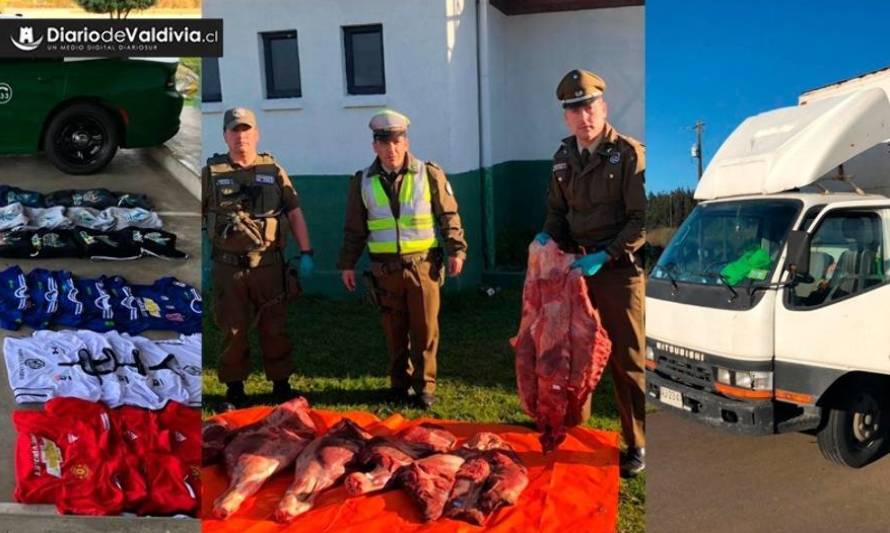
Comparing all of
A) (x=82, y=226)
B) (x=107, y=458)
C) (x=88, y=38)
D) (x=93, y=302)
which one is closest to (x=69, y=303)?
(x=93, y=302)

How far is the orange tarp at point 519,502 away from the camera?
8.18 ft

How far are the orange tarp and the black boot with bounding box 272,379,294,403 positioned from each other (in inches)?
6.8

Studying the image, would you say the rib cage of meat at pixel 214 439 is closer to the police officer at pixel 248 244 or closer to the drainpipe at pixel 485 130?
the police officer at pixel 248 244

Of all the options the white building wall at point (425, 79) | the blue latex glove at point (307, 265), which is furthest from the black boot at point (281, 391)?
the white building wall at point (425, 79)

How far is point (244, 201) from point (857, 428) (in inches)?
81.5

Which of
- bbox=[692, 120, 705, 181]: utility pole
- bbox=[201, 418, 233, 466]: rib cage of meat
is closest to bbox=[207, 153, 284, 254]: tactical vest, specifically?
bbox=[201, 418, 233, 466]: rib cage of meat

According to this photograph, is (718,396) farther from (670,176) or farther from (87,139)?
(87,139)

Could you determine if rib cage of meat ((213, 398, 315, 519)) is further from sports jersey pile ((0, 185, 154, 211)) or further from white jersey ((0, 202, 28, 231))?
white jersey ((0, 202, 28, 231))

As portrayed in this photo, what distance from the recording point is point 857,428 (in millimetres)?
2197

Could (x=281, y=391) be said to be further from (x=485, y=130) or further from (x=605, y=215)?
(x=605, y=215)

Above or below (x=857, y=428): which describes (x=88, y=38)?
above

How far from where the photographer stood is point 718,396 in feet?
7.09

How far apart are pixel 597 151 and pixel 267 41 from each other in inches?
45.0

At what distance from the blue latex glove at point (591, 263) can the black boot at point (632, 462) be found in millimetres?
631
